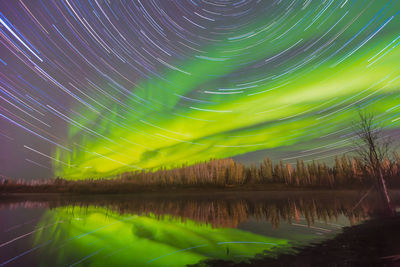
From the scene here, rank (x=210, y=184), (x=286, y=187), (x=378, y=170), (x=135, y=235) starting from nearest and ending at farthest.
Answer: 1. (x=135, y=235)
2. (x=378, y=170)
3. (x=286, y=187)
4. (x=210, y=184)

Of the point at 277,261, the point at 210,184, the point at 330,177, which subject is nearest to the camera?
the point at 277,261

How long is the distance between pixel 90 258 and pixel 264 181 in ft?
669

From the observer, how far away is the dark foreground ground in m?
9.61

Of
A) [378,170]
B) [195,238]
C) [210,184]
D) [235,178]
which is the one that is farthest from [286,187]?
[195,238]

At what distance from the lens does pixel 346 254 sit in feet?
35.4

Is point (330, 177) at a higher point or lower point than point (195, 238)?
higher

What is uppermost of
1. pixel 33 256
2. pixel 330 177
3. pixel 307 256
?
pixel 330 177

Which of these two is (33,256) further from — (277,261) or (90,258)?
(277,261)

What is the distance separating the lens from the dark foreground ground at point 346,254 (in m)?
9.61

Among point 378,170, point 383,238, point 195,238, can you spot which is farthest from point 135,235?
point 378,170

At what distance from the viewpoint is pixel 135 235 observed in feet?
65.8

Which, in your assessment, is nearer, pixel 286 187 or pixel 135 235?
pixel 135 235

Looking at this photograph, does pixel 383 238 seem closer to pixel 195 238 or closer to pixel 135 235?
pixel 195 238

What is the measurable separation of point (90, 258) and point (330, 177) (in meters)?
188
